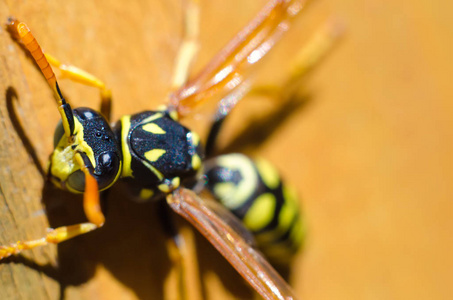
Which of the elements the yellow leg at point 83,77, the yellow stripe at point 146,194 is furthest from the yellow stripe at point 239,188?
the yellow leg at point 83,77

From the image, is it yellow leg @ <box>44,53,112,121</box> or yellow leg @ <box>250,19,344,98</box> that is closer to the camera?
yellow leg @ <box>44,53,112,121</box>

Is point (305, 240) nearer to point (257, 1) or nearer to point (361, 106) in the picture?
point (361, 106)

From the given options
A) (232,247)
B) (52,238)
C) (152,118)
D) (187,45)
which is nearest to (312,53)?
(187,45)

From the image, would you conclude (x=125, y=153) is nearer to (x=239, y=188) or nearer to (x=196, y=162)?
(x=196, y=162)

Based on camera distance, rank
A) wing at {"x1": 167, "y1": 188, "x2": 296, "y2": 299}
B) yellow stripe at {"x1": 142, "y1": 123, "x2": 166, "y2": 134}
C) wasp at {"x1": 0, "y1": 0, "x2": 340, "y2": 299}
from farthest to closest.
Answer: yellow stripe at {"x1": 142, "y1": 123, "x2": 166, "y2": 134}, wing at {"x1": 167, "y1": 188, "x2": 296, "y2": 299}, wasp at {"x1": 0, "y1": 0, "x2": 340, "y2": 299}

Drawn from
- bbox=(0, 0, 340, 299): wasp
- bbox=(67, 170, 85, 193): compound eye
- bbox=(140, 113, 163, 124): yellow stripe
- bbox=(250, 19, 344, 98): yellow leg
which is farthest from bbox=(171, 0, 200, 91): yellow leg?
bbox=(67, 170, 85, 193): compound eye

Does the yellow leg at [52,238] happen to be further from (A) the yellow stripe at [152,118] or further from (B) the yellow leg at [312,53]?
(B) the yellow leg at [312,53]

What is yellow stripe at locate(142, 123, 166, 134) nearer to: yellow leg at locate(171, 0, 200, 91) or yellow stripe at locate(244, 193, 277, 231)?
yellow leg at locate(171, 0, 200, 91)
